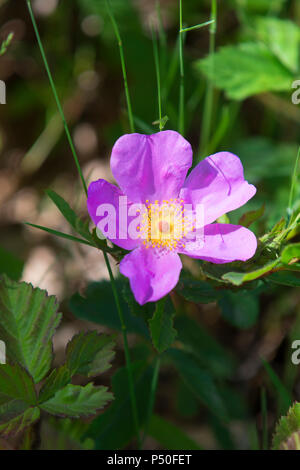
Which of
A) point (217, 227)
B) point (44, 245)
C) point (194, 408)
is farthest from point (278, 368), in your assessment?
point (44, 245)

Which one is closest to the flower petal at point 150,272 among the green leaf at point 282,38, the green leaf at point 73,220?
the green leaf at point 73,220

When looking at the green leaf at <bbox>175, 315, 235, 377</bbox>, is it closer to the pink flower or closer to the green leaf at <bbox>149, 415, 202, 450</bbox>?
the green leaf at <bbox>149, 415, 202, 450</bbox>

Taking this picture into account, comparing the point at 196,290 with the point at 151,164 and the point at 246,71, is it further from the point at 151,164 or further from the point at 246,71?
the point at 246,71

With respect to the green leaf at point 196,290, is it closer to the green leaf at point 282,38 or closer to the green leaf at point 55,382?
the green leaf at point 55,382

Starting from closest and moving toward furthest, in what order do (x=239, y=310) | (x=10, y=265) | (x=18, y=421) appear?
(x=18, y=421) → (x=239, y=310) → (x=10, y=265)

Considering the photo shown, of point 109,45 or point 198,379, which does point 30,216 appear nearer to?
point 109,45

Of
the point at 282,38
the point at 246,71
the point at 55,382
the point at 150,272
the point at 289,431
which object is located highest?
the point at 282,38

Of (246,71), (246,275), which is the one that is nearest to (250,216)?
(246,275)
